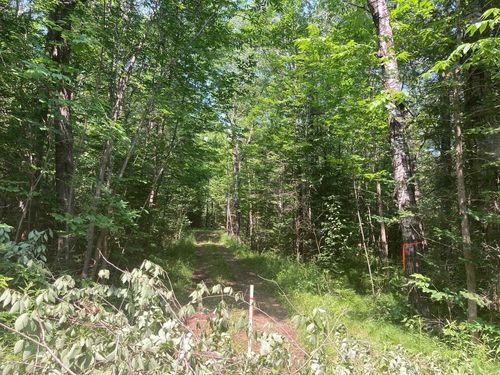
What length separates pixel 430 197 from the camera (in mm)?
6637

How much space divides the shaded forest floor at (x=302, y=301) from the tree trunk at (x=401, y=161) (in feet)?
2.95

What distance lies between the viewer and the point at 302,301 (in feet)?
28.4

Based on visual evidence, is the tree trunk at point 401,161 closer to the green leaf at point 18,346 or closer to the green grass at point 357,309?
the green grass at point 357,309

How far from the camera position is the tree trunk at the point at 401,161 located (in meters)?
6.59

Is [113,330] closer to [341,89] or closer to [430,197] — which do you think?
[430,197]

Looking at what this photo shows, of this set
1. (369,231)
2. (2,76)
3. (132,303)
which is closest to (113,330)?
(132,303)

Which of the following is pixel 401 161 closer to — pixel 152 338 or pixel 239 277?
pixel 152 338

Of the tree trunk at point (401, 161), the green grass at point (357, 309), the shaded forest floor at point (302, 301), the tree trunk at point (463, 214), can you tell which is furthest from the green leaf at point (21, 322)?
the tree trunk at point (401, 161)

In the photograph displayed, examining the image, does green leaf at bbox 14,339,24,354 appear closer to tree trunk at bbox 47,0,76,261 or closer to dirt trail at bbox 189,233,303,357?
dirt trail at bbox 189,233,303,357

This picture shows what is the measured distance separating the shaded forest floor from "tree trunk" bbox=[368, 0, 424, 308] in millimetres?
899

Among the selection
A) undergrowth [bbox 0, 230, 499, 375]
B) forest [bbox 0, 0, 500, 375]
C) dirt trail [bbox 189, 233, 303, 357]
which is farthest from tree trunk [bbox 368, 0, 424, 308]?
undergrowth [bbox 0, 230, 499, 375]

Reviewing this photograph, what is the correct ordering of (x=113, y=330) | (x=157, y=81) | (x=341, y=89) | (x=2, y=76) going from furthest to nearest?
(x=341, y=89) < (x=157, y=81) < (x=2, y=76) < (x=113, y=330)

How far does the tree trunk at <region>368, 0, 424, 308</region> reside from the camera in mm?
6586

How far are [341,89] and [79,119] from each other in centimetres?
771
